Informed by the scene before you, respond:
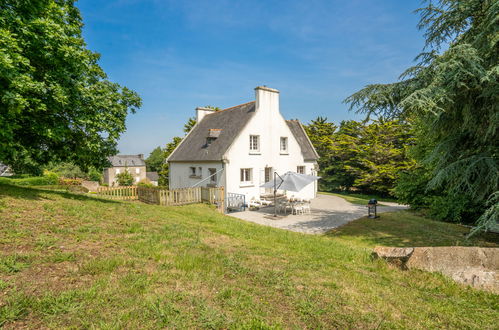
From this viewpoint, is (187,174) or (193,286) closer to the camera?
(193,286)

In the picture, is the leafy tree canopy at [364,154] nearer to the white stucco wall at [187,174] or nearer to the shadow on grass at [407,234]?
the shadow on grass at [407,234]

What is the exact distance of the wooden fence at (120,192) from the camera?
1844cm

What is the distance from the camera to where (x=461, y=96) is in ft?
32.0

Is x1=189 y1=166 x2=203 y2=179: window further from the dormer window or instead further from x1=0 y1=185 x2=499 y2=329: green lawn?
x1=0 y1=185 x2=499 y2=329: green lawn

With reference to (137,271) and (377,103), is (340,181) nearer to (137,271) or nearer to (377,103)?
(377,103)

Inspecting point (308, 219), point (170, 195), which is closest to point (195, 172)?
point (170, 195)

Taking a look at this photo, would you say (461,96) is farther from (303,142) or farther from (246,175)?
(303,142)

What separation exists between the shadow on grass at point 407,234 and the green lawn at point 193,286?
447 cm

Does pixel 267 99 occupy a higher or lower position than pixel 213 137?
higher

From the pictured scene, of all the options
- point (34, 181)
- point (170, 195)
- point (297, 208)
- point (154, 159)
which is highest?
point (154, 159)

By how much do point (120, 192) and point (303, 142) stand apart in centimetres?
1661

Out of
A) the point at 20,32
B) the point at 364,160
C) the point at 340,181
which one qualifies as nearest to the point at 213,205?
the point at 20,32

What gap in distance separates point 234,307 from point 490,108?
1097cm

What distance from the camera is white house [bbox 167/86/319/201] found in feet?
59.8
